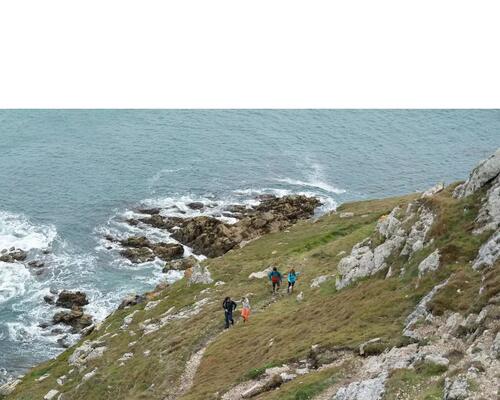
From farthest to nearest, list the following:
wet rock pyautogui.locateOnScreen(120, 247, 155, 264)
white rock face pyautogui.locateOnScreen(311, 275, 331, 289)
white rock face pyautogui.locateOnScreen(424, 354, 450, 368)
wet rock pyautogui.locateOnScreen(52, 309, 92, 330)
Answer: wet rock pyautogui.locateOnScreen(120, 247, 155, 264) → wet rock pyautogui.locateOnScreen(52, 309, 92, 330) → white rock face pyautogui.locateOnScreen(311, 275, 331, 289) → white rock face pyautogui.locateOnScreen(424, 354, 450, 368)

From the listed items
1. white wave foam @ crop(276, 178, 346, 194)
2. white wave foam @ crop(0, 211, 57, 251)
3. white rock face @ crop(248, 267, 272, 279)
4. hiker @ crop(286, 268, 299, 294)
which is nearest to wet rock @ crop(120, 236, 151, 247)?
white wave foam @ crop(0, 211, 57, 251)

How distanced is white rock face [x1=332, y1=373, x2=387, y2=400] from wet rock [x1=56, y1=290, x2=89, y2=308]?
58.8 meters

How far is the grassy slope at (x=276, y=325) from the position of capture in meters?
29.5

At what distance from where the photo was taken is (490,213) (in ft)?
103

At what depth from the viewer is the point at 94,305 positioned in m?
74.1

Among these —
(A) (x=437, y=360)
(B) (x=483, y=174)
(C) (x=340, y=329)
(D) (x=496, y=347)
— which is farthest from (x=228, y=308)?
(D) (x=496, y=347)

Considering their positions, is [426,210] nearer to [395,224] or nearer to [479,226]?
[395,224]

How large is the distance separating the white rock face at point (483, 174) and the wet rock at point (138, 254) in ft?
205

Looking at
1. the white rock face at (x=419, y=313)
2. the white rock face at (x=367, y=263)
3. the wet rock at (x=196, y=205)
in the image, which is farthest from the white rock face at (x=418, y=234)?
the wet rock at (x=196, y=205)

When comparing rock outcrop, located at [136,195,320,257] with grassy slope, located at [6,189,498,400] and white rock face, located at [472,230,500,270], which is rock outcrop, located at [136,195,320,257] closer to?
grassy slope, located at [6,189,498,400]

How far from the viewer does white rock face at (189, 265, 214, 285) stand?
193 feet

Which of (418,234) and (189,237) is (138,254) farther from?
(418,234)

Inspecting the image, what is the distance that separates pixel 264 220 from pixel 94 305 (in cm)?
3502

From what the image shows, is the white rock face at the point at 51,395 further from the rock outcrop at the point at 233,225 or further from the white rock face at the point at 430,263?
the rock outcrop at the point at 233,225
